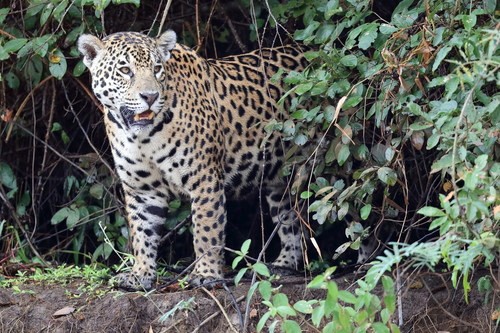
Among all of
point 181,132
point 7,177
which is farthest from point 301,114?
point 7,177

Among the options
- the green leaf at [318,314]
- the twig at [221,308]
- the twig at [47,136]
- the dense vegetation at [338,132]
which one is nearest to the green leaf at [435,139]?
the dense vegetation at [338,132]

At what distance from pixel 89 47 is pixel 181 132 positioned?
0.81 meters

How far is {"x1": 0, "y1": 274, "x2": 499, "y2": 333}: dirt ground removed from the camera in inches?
282

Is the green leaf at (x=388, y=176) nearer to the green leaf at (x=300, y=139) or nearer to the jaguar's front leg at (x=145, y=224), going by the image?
the green leaf at (x=300, y=139)

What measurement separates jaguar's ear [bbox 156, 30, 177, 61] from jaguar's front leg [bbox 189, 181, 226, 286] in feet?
2.91

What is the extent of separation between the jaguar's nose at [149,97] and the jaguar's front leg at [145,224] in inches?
32.7

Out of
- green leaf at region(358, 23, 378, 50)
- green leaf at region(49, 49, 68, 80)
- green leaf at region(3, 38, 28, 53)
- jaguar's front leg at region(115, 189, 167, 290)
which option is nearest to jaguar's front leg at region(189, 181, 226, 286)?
jaguar's front leg at region(115, 189, 167, 290)

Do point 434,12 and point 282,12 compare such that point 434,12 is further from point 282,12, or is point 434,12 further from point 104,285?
point 104,285

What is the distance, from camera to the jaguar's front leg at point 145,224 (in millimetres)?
7852

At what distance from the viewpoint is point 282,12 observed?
320 inches

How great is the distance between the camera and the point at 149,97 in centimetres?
729

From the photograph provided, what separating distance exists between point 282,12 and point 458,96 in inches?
83.0

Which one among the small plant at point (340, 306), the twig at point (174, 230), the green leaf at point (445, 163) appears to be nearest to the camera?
the small plant at point (340, 306)

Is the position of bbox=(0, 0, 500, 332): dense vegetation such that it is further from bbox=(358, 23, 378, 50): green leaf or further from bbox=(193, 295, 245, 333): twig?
bbox=(193, 295, 245, 333): twig
